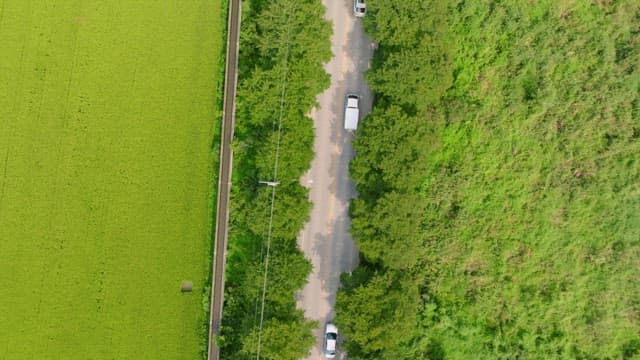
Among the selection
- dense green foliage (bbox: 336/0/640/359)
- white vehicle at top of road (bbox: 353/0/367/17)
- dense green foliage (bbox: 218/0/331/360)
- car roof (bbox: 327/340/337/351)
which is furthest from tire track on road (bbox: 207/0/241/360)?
dense green foliage (bbox: 336/0/640/359)

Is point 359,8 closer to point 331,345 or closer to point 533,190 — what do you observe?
point 533,190

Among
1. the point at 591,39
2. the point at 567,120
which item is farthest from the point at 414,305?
the point at 591,39

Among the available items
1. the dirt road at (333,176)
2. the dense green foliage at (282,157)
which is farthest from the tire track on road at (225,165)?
the dirt road at (333,176)

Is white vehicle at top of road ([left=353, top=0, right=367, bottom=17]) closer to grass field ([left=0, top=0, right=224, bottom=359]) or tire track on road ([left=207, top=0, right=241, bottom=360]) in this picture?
tire track on road ([left=207, top=0, right=241, bottom=360])

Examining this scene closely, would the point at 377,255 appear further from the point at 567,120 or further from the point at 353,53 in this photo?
the point at 567,120

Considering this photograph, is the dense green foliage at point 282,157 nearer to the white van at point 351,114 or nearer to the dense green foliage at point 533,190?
the white van at point 351,114

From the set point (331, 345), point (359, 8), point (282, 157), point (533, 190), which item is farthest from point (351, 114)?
point (331, 345)
